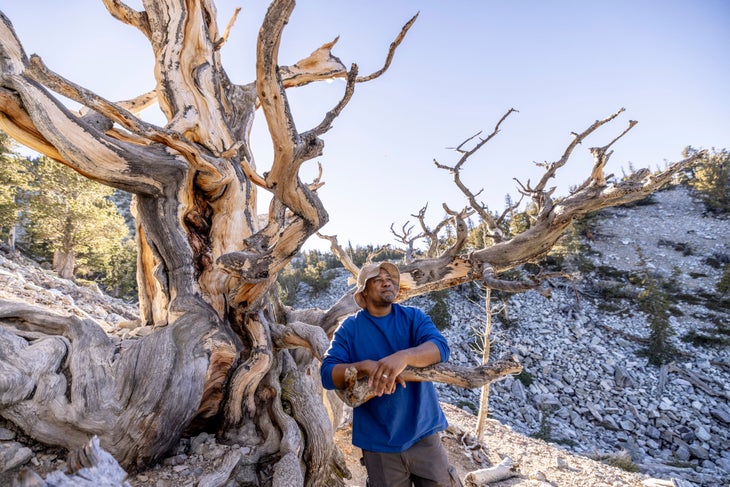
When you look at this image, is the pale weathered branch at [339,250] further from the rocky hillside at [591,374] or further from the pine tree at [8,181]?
the pine tree at [8,181]

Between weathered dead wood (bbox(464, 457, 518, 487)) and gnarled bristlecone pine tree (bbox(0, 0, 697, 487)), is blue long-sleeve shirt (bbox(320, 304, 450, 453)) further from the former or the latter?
weathered dead wood (bbox(464, 457, 518, 487))

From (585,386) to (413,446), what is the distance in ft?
49.0

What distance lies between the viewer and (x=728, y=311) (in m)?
18.4

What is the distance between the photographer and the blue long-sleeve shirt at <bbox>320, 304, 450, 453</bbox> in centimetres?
152

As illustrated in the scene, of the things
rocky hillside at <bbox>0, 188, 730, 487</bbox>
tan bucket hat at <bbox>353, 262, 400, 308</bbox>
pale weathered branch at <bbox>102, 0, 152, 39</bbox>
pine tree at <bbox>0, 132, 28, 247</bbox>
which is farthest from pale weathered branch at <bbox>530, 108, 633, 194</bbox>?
pine tree at <bbox>0, 132, 28, 247</bbox>

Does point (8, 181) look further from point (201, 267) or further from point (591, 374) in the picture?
point (591, 374)

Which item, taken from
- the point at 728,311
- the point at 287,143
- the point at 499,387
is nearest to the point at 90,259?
the point at 287,143

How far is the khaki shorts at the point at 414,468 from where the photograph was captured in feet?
4.97

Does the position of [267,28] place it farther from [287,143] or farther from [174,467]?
[174,467]

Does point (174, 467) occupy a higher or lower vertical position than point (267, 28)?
lower

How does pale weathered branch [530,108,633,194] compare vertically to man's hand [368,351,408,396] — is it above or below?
above

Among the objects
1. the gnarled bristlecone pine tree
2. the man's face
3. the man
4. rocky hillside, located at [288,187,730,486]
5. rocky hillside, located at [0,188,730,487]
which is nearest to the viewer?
the man

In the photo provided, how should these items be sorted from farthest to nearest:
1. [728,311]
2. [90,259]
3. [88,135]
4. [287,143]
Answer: [728,311], [90,259], [88,135], [287,143]

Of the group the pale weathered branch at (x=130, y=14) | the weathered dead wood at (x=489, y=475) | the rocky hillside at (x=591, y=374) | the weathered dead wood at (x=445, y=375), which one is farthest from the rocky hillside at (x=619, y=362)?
the pale weathered branch at (x=130, y=14)
